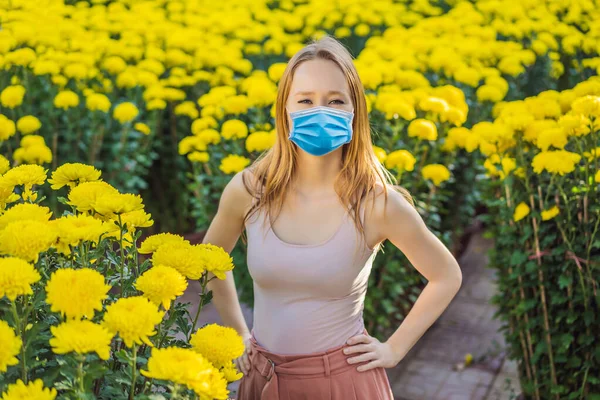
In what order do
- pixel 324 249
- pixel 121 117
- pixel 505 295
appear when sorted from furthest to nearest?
pixel 121 117 < pixel 505 295 < pixel 324 249

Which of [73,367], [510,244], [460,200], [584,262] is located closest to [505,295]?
[510,244]

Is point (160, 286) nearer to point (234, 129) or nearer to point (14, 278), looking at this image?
point (14, 278)

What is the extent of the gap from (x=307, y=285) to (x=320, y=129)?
39cm

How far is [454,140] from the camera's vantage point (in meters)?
3.42

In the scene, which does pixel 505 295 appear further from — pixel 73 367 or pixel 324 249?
pixel 73 367

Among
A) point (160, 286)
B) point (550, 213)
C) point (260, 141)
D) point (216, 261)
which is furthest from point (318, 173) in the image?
point (260, 141)

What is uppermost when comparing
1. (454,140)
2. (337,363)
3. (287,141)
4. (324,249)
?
(287,141)

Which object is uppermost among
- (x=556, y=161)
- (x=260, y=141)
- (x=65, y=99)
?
(x=556, y=161)

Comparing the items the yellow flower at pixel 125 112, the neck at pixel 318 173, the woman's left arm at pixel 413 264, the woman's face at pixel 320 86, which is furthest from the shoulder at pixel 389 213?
the yellow flower at pixel 125 112

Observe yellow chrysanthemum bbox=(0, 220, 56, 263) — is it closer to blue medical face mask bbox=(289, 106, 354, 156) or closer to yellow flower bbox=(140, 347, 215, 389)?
yellow flower bbox=(140, 347, 215, 389)

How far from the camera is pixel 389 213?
6.07 ft

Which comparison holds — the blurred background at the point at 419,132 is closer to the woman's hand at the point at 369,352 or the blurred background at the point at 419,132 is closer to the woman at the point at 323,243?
the woman at the point at 323,243

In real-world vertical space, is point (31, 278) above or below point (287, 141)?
above

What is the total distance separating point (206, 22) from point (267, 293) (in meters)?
3.88
